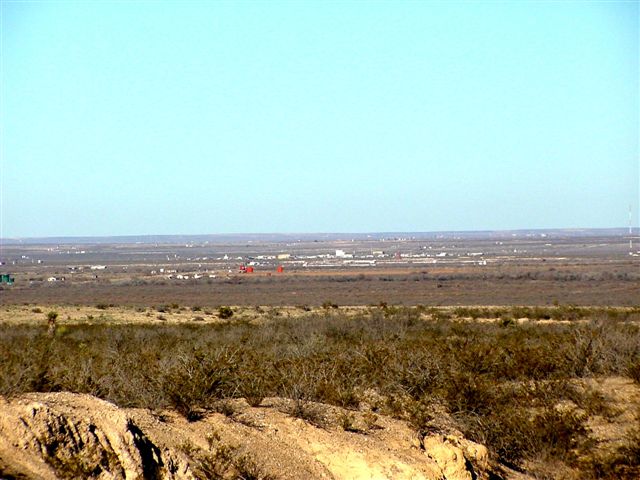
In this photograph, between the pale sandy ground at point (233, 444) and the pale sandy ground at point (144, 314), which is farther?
the pale sandy ground at point (144, 314)

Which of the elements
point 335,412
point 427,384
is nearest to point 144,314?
point 427,384

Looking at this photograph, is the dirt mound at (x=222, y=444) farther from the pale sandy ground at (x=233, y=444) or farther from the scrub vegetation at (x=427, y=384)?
the scrub vegetation at (x=427, y=384)

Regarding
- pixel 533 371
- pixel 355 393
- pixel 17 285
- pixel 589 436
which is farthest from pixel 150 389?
pixel 17 285

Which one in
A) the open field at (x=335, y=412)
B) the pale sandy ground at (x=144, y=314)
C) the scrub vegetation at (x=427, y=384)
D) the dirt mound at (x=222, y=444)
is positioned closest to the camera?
the dirt mound at (x=222, y=444)

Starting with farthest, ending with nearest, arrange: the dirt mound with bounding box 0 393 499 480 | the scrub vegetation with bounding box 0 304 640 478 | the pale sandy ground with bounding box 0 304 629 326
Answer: the pale sandy ground with bounding box 0 304 629 326
the scrub vegetation with bounding box 0 304 640 478
the dirt mound with bounding box 0 393 499 480

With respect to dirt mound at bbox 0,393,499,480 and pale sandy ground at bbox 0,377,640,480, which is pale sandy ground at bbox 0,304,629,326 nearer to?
pale sandy ground at bbox 0,377,640,480

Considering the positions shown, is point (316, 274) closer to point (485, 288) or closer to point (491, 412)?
point (485, 288)

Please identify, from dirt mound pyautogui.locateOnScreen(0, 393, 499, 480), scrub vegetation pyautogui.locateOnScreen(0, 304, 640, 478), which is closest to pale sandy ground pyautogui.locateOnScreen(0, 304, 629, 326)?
scrub vegetation pyautogui.locateOnScreen(0, 304, 640, 478)

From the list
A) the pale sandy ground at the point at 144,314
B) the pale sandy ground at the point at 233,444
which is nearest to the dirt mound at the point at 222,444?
the pale sandy ground at the point at 233,444
